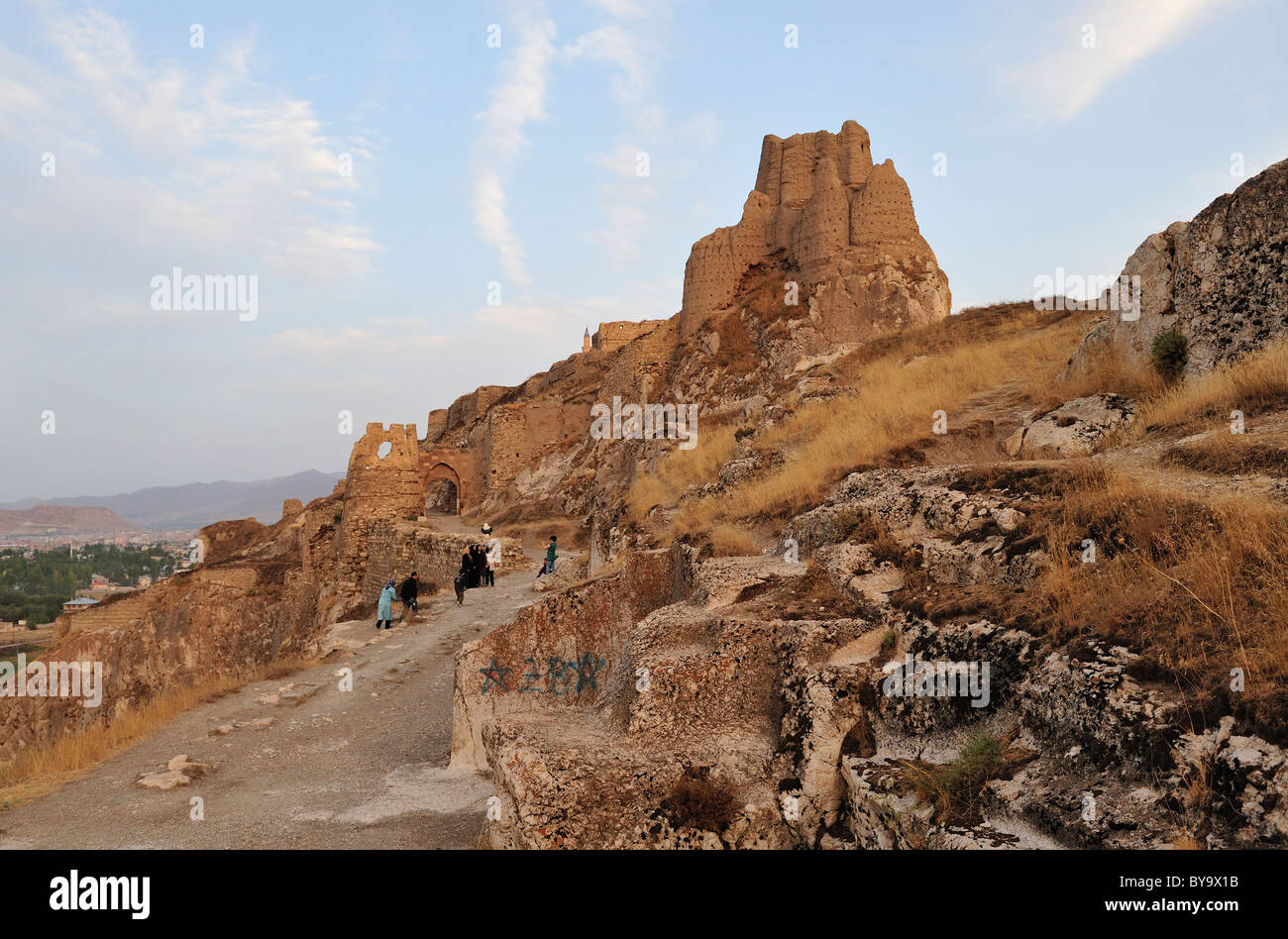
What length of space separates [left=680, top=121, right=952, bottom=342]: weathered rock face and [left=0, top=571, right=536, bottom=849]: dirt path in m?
21.3

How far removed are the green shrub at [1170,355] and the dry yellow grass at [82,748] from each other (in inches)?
448

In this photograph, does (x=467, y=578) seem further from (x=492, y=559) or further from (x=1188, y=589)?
(x=1188, y=589)

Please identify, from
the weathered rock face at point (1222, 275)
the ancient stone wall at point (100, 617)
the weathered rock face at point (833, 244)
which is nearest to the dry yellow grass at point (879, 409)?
the weathered rock face at point (1222, 275)

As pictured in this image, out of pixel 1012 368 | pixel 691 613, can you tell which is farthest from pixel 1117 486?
pixel 1012 368

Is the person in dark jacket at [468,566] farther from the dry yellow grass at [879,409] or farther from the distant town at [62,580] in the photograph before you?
the distant town at [62,580]

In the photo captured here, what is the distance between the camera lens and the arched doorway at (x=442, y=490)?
1495 inches

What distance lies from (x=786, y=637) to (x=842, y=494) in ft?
8.62

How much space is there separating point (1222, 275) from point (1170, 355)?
2.85 ft

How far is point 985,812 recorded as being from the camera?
9.57 ft

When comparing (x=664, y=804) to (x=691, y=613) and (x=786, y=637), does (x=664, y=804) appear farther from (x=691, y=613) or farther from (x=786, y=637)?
(x=691, y=613)

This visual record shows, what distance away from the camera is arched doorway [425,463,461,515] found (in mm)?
37969

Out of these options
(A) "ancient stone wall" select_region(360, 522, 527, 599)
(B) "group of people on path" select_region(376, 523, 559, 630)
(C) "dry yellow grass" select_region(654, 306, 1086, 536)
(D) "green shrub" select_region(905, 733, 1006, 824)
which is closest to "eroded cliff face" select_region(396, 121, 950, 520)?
(A) "ancient stone wall" select_region(360, 522, 527, 599)
